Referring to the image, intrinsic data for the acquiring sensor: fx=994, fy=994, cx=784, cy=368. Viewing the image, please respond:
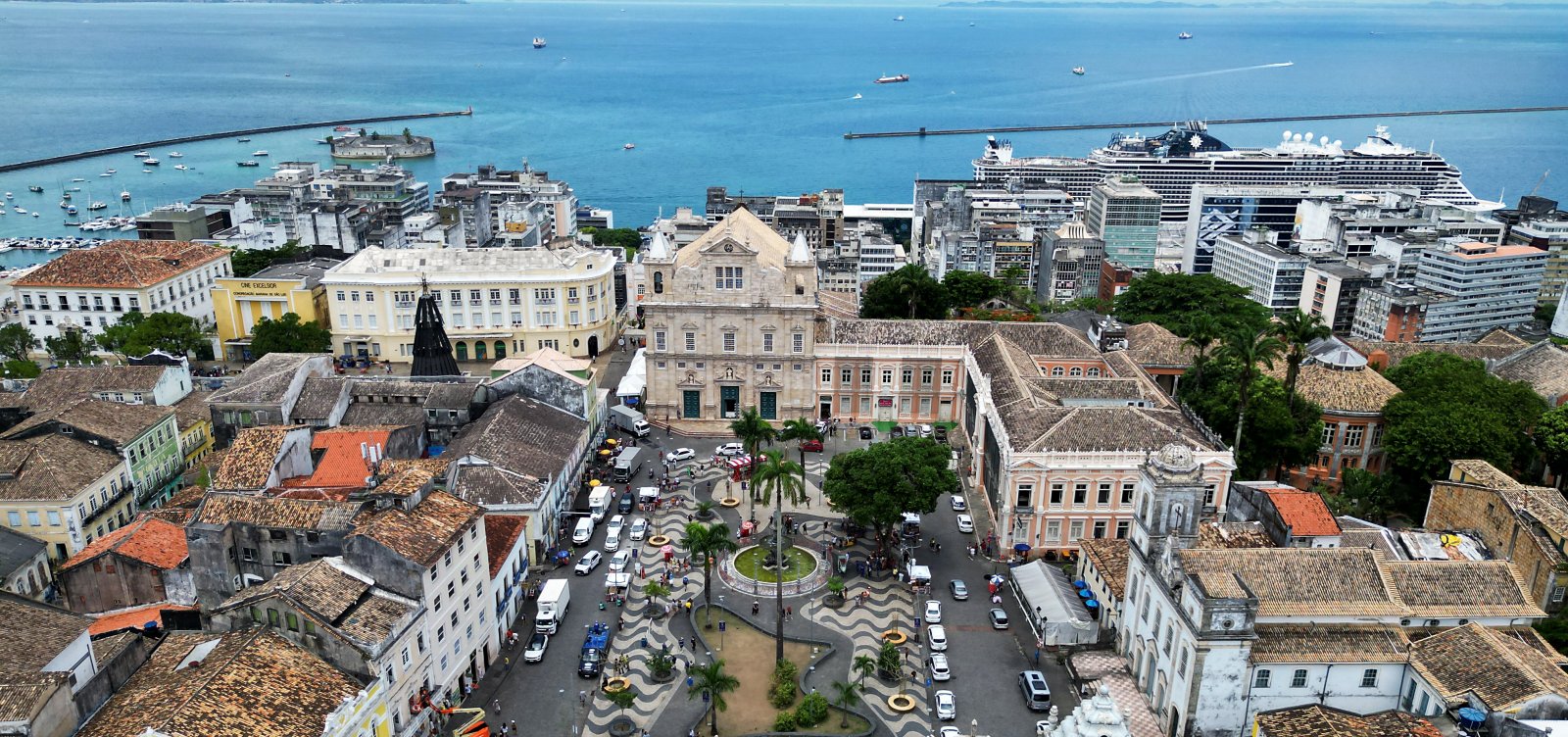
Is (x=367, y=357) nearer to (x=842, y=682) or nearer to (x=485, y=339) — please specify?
(x=485, y=339)

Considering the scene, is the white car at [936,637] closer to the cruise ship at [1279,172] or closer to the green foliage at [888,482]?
the green foliage at [888,482]

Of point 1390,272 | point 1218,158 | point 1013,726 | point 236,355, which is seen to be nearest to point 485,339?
point 236,355

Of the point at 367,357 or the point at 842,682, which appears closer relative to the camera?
the point at 842,682

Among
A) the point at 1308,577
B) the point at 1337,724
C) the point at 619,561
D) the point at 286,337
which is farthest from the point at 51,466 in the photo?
the point at 1337,724

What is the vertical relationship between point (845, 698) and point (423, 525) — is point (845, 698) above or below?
below

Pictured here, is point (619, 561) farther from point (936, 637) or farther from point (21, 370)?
point (21, 370)

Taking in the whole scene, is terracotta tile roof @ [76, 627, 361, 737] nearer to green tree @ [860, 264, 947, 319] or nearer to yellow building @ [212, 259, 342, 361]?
yellow building @ [212, 259, 342, 361]

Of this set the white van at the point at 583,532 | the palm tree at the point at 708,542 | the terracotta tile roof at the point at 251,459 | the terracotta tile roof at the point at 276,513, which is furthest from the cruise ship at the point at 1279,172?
the terracotta tile roof at the point at 276,513
